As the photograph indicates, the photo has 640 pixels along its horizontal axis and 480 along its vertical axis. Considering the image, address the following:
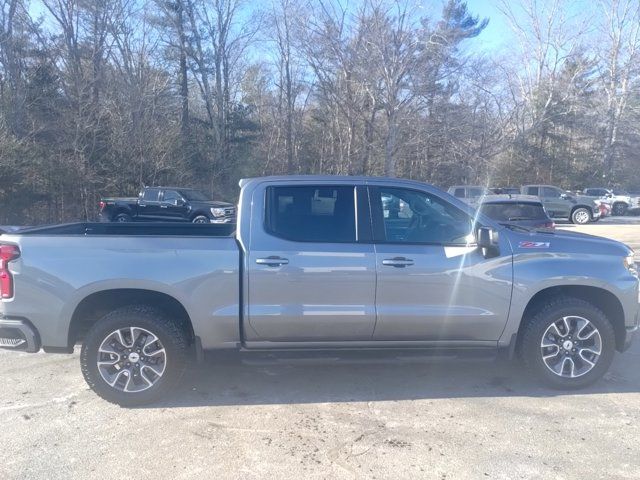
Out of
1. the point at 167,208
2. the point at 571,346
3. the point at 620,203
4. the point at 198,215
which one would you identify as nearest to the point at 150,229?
the point at 571,346

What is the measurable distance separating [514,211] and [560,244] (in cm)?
619

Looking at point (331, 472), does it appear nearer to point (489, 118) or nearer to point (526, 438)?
point (526, 438)

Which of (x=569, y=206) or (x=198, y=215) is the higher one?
(x=569, y=206)

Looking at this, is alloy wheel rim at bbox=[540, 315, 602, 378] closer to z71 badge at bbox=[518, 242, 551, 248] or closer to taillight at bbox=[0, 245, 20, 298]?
z71 badge at bbox=[518, 242, 551, 248]

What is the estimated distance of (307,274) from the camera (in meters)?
4.10

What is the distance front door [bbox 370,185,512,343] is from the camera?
4184 millimetres

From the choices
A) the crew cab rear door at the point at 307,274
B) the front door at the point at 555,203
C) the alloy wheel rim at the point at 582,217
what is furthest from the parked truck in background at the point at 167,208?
the alloy wheel rim at the point at 582,217

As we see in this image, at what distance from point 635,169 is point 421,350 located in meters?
49.2

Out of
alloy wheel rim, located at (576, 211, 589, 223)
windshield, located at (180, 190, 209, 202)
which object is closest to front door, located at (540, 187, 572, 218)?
alloy wheel rim, located at (576, 211, 589, 223)

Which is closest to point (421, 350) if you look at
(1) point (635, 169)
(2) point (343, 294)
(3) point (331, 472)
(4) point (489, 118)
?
(2) point (343, 294)

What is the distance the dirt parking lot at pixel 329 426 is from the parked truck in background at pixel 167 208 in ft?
49.1

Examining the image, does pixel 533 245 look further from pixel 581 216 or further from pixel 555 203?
pixel 581 216

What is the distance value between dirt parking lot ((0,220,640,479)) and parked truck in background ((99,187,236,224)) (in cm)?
1495

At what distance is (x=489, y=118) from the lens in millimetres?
29750
